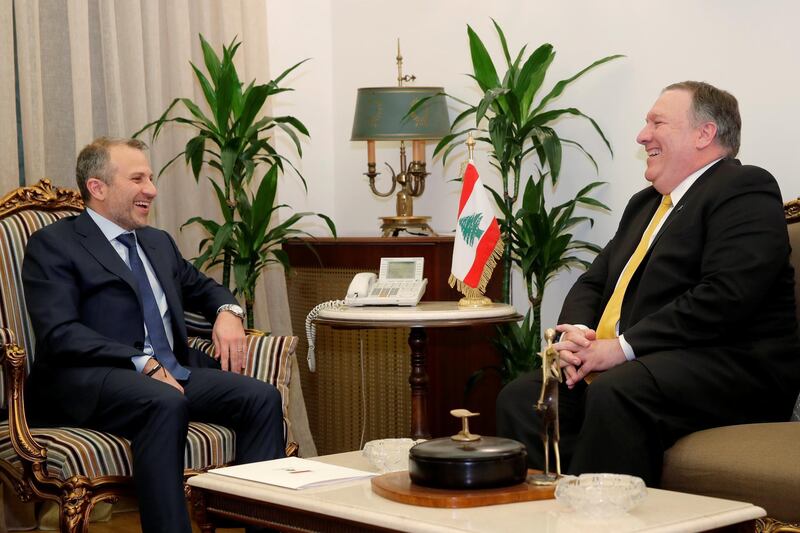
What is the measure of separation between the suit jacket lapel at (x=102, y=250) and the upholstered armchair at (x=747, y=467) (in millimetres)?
1615

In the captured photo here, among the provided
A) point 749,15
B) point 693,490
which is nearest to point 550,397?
point 693,490

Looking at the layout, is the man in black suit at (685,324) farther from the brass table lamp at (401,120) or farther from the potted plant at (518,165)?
the brass table lamp at (401,120)

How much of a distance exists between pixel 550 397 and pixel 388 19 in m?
3.18

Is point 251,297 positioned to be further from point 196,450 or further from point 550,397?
point 550,397

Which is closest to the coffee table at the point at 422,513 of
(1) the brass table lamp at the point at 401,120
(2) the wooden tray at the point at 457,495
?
(2) the wooden tray at the point at 457,495

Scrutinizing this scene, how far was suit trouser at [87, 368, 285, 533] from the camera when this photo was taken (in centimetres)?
269

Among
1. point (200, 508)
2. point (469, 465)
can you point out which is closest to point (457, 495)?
point (469, 465)

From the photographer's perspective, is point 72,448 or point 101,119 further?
point 101,119

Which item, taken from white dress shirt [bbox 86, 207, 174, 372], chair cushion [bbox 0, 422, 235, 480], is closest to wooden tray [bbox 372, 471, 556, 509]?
chair cushion [bbox 0, 422, 235, 480]

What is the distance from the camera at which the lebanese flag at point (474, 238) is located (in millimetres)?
3539

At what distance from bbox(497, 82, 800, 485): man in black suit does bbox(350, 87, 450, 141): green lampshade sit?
50.9 inches

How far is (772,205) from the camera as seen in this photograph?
9.05 feet

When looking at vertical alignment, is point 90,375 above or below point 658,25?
below

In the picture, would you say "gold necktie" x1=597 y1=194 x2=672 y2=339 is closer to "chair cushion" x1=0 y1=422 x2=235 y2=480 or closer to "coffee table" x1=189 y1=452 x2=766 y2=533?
"coffee table" x1=189 y1=452 x2=766 y2=533
